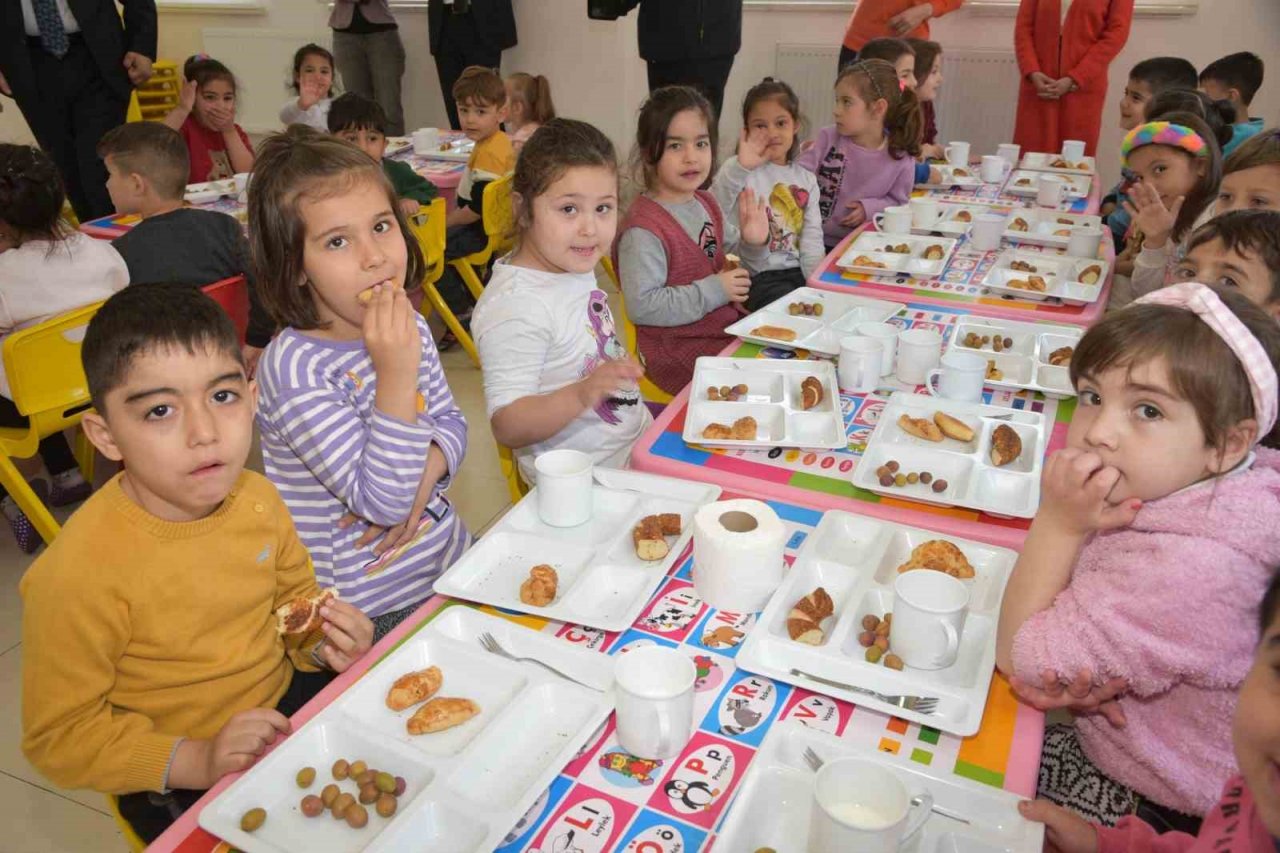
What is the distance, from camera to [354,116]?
144 inches

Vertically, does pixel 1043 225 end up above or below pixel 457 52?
below

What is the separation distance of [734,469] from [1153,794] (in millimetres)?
744

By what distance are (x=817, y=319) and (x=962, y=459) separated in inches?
27.0

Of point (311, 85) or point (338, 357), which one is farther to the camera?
point (311, 85)

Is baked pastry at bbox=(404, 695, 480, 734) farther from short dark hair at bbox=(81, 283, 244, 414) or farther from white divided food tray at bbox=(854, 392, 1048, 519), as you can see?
white divided food tray at bbox=(854, 392, 1048, 519)

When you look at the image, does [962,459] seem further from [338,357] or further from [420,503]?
[338,357]

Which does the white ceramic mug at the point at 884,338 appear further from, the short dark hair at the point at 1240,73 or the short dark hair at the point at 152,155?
the short dark hair at the point at 1240,73

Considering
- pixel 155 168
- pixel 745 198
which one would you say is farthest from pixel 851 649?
pixel 155 168

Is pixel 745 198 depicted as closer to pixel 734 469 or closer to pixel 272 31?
pixel 734 469

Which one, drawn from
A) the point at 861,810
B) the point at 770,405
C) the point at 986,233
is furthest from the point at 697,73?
the point at 861,810

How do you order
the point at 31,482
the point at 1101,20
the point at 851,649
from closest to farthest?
1. the point at 851,649
2. the point at 31,482
3. the point at 1101,20

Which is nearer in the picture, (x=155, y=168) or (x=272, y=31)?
(x=155, y=168)

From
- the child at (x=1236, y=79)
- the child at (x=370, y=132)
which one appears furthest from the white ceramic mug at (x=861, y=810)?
the child at (x=1236, y=79)

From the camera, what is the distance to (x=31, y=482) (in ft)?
10.3
